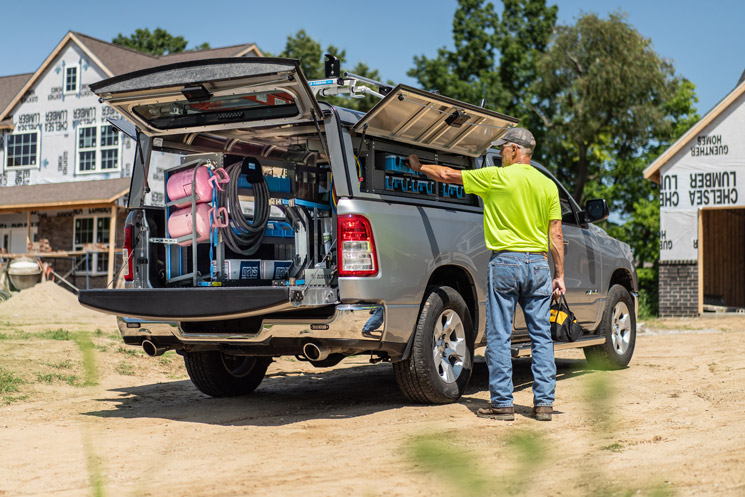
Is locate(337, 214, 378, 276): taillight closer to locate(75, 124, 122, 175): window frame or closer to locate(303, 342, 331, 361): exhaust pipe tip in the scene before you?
locate(303, 342, 331, 361): exhaust pipe tip

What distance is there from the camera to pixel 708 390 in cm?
722

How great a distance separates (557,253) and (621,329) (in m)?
3.41

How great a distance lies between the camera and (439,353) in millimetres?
6551

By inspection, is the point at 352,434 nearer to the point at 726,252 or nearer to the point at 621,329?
the point at 621,329

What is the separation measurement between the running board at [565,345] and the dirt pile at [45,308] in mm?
13118

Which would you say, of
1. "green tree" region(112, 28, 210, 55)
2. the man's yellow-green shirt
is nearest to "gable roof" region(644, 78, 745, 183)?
the man's yellow-green shirt

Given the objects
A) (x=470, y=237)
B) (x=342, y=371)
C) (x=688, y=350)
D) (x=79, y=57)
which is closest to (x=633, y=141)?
(x=79, y=57)

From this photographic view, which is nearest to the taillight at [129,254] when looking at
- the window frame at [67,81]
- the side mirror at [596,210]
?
the side mirror at [596,210]

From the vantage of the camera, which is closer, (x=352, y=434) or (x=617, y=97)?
(x=352, y=434)

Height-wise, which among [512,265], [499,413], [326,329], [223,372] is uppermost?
[512,265]

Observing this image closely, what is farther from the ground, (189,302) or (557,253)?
(557,253)

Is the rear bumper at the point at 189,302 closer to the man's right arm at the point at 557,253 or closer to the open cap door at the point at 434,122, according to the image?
the open cap door at the point at 434,122

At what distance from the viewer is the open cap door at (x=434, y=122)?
6113mm

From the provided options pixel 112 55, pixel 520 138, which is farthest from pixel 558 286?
pixel 112 55
